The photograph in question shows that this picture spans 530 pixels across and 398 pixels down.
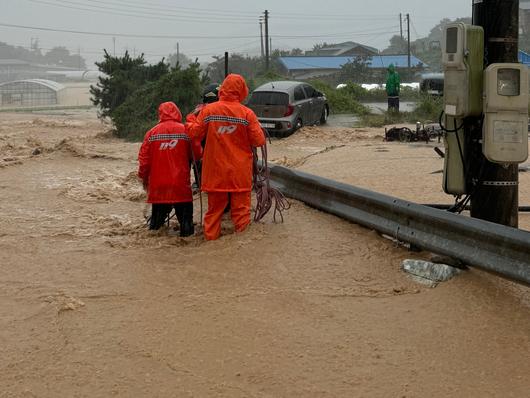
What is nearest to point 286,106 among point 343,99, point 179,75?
point 179,75

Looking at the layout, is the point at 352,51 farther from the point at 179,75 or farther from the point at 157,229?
the point at 157,229

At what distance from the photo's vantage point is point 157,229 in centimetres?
737

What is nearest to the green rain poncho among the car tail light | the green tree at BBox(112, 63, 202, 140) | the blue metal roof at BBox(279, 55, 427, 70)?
the car tail light

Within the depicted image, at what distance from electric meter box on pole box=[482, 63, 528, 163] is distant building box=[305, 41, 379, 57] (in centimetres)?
7830

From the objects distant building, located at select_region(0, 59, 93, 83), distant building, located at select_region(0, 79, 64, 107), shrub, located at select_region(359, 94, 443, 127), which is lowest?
shrub, located at select_region(359, 94, 443, 127)

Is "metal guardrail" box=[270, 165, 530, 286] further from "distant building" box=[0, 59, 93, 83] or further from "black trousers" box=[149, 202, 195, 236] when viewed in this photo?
"distant building" box=[0, 59, 93, 83]

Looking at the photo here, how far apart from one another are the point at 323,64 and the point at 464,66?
69085mm

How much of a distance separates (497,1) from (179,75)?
21597 mm

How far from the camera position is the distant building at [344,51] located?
86438 mm

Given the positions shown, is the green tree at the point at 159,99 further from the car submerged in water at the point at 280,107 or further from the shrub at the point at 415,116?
the shrub at the point at 415,116

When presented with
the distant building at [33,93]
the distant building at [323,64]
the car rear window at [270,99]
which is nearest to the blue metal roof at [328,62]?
the distant building at [323,64]

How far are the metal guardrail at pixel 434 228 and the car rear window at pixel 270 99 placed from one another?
13.8 m

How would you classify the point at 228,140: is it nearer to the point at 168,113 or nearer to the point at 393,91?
the point at 168,113

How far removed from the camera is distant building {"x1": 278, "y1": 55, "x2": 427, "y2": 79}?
228 feet
